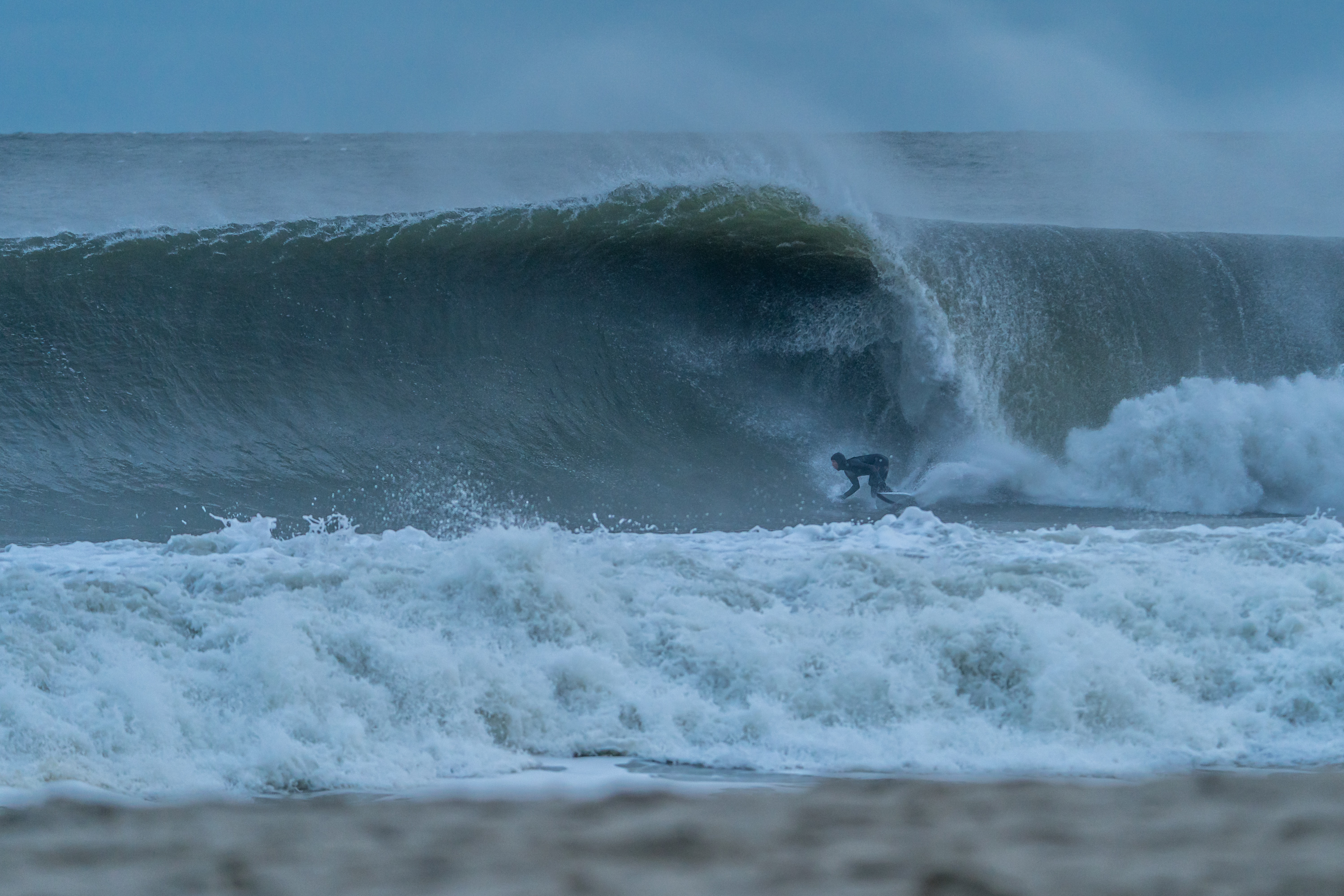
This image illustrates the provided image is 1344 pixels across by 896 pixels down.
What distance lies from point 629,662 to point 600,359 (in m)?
6.54

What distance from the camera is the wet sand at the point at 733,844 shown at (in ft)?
5.17

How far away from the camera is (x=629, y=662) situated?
4812 millimetres

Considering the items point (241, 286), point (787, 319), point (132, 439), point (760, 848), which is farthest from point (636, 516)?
point (760, 848)

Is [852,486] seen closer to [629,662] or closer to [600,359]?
[600,359]

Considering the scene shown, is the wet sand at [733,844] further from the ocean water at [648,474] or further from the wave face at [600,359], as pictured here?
the wave face at [600,359]

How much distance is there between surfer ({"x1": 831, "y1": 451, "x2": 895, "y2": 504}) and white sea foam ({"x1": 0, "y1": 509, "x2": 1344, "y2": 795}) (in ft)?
11.0

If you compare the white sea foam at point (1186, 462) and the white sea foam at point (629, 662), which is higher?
the white sea foam at point (1186, 462)

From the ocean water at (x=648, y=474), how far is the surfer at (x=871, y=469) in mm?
184

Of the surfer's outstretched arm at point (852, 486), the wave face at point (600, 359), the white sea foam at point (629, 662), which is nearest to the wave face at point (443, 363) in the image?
the wave face at point (600, 359)

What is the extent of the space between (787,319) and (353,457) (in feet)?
15.2

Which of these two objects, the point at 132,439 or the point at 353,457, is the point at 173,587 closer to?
the point at 353,457

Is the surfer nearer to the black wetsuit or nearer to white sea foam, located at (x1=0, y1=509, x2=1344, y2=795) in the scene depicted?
the black wetsuit

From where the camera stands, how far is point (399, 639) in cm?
473

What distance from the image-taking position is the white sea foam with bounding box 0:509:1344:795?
409 centimetres
